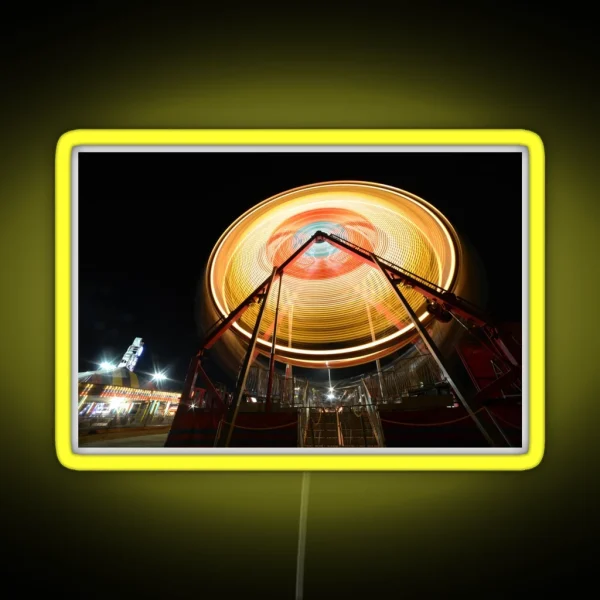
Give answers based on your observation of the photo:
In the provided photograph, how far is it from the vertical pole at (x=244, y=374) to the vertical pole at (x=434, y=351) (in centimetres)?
53

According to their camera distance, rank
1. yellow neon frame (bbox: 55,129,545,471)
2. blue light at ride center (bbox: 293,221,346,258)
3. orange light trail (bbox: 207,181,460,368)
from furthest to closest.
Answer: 1. blue light at ride center (bbox: 293,221,346,258)
2. orange light trail (bbox: 207,181,460,368)
3. yellow neon frame (bbox: 55,129,545,471)

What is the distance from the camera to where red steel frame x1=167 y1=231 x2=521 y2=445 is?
4.39 feet

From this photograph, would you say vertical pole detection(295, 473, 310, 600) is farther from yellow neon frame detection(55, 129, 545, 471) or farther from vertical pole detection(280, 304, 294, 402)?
vertical pole detection(280, 304, 294, 402)

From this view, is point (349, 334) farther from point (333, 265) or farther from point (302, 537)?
point (302, 537)

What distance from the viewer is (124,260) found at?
1.42 meters

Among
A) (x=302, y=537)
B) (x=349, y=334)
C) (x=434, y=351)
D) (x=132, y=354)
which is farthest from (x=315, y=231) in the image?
(x=302, y=537)

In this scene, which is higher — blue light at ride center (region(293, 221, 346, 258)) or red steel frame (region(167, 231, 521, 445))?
blue light at ride center (region(293, 221, 346, 258))

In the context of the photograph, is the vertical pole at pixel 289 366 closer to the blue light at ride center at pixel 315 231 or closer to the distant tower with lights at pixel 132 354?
the blue light at ride center at pixel 315 231

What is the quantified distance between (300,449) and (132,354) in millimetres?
655

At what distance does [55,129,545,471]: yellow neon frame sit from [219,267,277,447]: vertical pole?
0.13 m

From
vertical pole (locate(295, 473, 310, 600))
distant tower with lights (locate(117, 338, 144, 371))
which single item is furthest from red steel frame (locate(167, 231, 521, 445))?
vertical pole (locate(295, 473, 310, 600))

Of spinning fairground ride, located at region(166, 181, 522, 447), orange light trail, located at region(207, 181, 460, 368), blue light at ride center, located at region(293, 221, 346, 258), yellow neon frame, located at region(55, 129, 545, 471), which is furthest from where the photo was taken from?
blue light at ride center, located at region(293, 221, 346, 258)
